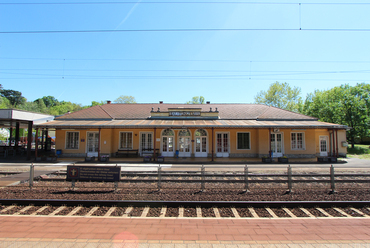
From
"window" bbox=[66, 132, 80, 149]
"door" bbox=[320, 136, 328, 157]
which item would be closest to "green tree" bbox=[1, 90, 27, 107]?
"window" bbox=[66, 132, 80, 149]

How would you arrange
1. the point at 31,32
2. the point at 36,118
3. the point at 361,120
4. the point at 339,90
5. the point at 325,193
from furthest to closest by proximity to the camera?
the point at 339,90 → the point at 361,120 → the point at 36,118 → the point at 31,32 → the point at 325,193

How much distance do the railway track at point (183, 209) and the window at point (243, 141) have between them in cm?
1337

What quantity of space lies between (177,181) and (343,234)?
5.75 meters

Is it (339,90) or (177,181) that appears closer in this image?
(177,181)

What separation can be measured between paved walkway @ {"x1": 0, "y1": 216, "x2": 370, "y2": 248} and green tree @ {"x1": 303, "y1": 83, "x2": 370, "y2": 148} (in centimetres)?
2927

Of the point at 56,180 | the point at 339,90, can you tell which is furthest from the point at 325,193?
the point at 339,90

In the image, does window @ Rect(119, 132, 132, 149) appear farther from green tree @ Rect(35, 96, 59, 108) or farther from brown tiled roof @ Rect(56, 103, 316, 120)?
green tree @ Rect(35, 96, 59, 108)

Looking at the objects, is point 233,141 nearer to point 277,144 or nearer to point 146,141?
point 277,144

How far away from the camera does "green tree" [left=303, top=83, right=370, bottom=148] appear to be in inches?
1080

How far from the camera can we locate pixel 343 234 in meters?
4.39

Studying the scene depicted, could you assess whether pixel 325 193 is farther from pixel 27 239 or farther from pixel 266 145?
pixel 266 145

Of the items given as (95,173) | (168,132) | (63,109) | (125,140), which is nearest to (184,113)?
(168,132)

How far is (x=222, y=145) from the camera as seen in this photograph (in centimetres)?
1959

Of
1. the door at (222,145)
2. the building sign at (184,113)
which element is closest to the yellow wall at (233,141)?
the door at (222,145)
